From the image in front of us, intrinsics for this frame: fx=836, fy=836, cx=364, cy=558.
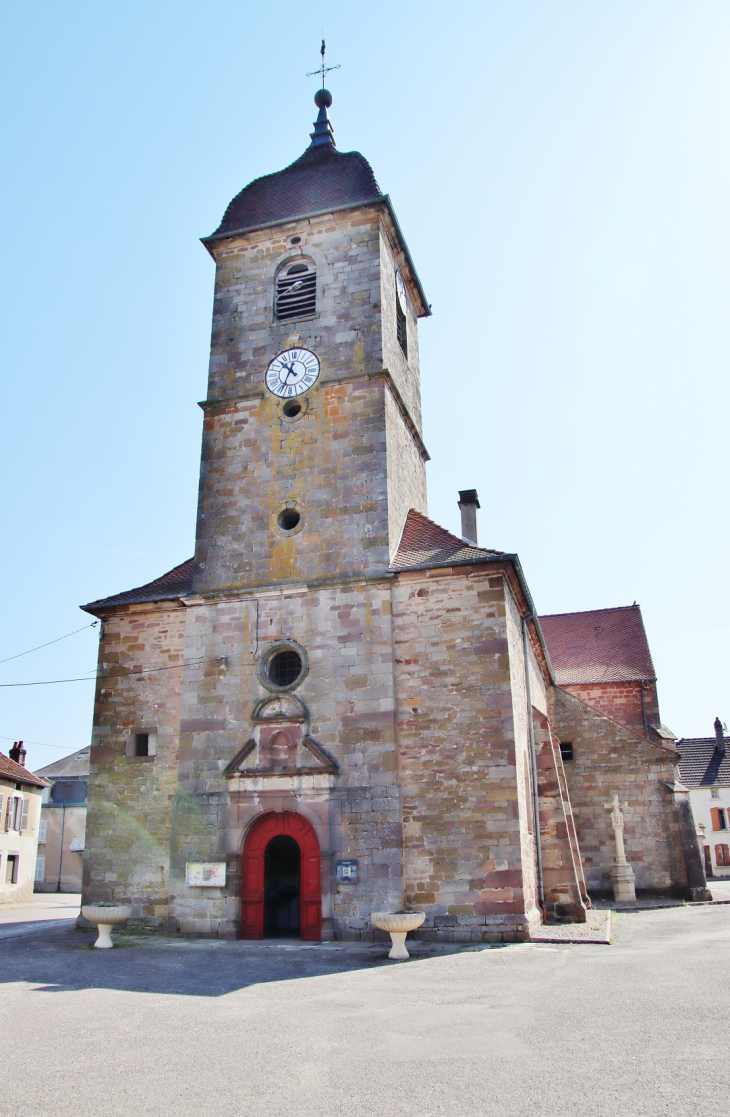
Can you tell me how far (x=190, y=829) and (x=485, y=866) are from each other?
5129mm

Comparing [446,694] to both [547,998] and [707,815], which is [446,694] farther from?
[707,815]

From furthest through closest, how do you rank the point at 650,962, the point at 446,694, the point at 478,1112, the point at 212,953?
the point at 446,694 < the point at 212,953 < the point at 650,962 < the point at 478,1112

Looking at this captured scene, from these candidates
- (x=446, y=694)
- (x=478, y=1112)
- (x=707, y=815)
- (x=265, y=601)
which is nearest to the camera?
(x=478, y=1112)

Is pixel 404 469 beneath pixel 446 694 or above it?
above

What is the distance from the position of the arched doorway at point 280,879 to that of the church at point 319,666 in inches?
1.5

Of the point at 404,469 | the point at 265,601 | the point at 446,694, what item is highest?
the point at 404,469

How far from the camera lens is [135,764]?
51.4 feet

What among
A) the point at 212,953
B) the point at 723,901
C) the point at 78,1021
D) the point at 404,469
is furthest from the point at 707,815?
the point at 78,1021

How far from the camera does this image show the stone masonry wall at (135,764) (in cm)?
1496

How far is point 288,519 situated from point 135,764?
17.9 ft

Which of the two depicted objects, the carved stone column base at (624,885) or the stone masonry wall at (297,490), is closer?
the stone masonry wall at (297,490)

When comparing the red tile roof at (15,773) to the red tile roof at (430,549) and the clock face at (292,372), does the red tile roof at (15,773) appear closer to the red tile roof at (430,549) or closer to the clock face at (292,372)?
the clock face at (292,372)

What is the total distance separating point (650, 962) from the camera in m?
10.5

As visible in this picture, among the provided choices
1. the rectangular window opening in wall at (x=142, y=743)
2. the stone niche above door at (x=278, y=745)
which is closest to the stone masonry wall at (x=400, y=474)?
the stone niche above door at (x=278, y=745)
